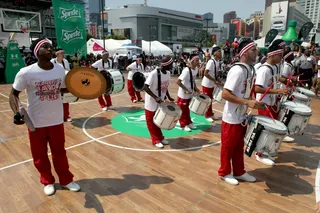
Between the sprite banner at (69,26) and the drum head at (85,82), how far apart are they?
46.3 feet

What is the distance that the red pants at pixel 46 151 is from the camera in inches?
132

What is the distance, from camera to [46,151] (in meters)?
3.48

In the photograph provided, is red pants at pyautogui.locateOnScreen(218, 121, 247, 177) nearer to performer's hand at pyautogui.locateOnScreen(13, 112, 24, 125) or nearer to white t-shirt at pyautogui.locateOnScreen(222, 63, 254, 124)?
white t-shirt at pyautogui.locateOnScreen(222, 63, 254, 124)

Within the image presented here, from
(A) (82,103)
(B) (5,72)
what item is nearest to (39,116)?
(A) (82,103)

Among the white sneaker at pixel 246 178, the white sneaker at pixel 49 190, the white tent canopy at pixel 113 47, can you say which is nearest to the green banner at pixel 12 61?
the white tent canopy at pixel 113 47

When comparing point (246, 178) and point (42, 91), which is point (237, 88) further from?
point (42, 91)

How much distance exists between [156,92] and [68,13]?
1373cm

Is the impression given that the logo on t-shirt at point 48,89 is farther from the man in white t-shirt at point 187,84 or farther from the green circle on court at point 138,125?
the man in white t-shirt at point 187,84

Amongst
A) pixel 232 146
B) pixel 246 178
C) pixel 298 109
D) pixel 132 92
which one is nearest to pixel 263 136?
pixel 232 146

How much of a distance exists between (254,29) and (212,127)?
148060mm

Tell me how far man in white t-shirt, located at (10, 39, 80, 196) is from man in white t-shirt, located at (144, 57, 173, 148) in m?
2.01

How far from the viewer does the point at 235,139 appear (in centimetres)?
357

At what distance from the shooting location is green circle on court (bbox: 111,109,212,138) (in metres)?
6.27

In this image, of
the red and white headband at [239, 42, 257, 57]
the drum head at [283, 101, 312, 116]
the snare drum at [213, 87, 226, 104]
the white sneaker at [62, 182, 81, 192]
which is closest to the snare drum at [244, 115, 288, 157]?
the red and white headband at [239, 42, 257, 57]
